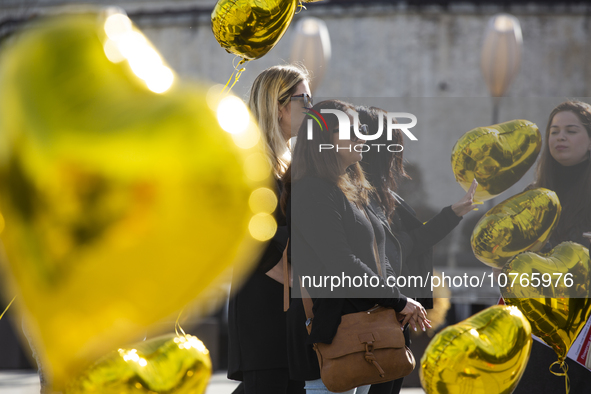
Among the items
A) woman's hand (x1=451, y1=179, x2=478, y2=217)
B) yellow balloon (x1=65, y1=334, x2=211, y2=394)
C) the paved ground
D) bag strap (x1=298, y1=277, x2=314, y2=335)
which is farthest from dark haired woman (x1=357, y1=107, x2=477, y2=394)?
the paved ground

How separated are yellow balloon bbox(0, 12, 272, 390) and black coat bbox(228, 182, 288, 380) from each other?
0.59m

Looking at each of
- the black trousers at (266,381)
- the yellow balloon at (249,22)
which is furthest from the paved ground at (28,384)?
the yellow balloon at (249,22)

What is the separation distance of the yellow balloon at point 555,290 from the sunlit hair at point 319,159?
395mm

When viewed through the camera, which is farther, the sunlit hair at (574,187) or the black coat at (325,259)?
the sunlit hair at (574,187)

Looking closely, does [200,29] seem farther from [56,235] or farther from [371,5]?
[56,235]

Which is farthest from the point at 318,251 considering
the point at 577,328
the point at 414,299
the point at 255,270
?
the point at 577,328

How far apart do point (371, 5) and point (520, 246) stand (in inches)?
364

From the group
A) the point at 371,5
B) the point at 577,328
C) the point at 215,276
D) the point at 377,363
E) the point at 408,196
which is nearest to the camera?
the point at 215,276

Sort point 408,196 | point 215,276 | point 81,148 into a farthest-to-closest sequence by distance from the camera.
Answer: point 408,196
point 215,276
point 81,148

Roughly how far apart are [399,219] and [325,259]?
0.32 meters

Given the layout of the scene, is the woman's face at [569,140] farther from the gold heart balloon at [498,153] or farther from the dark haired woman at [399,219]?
the dark haired woman at [399,219]

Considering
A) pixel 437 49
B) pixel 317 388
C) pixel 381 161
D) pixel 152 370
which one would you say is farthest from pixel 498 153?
pixel 437 49

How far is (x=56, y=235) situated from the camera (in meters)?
0.61

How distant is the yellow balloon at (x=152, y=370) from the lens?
761mm
